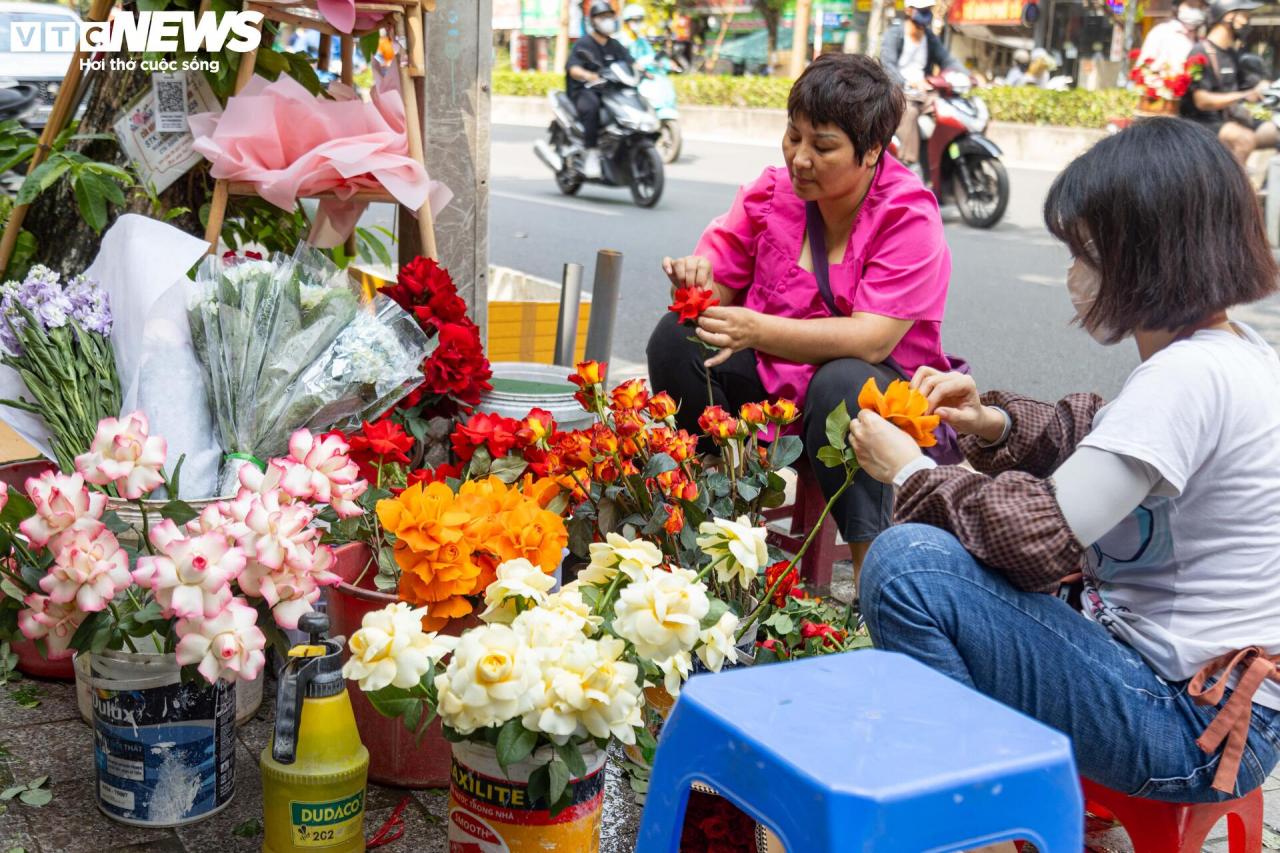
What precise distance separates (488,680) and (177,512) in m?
0.61

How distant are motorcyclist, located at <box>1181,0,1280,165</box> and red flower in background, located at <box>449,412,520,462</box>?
808 cm

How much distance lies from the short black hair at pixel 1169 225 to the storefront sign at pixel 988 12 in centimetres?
2303

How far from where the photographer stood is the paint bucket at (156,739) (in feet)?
6.07

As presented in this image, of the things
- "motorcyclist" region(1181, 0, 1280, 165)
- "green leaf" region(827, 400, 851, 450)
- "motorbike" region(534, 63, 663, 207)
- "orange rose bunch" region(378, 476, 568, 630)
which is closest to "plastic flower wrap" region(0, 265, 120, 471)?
"orange rose bunch" region(378, 476, 568, 630)

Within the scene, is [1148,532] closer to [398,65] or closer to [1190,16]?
[398,65]

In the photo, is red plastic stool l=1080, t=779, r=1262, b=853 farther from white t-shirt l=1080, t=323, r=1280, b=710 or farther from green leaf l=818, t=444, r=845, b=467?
green leaf l=818, t=444, r=845, b=467

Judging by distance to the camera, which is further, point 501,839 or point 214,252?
point 214,252

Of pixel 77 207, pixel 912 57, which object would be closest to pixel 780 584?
pixel 77 207

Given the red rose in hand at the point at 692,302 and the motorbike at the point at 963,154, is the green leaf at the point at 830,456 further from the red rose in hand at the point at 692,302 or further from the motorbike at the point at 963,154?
the motorbike at the point at 963,154

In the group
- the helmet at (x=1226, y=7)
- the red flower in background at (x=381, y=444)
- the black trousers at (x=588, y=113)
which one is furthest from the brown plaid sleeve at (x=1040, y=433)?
the black trousers at (x=588, y=113)

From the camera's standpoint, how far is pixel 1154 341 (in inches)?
70.7

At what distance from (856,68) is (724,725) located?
1.80 m

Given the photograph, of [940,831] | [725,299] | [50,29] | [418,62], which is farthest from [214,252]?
[50,29]

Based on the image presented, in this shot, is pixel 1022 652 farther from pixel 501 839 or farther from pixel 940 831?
pixel 501 839
